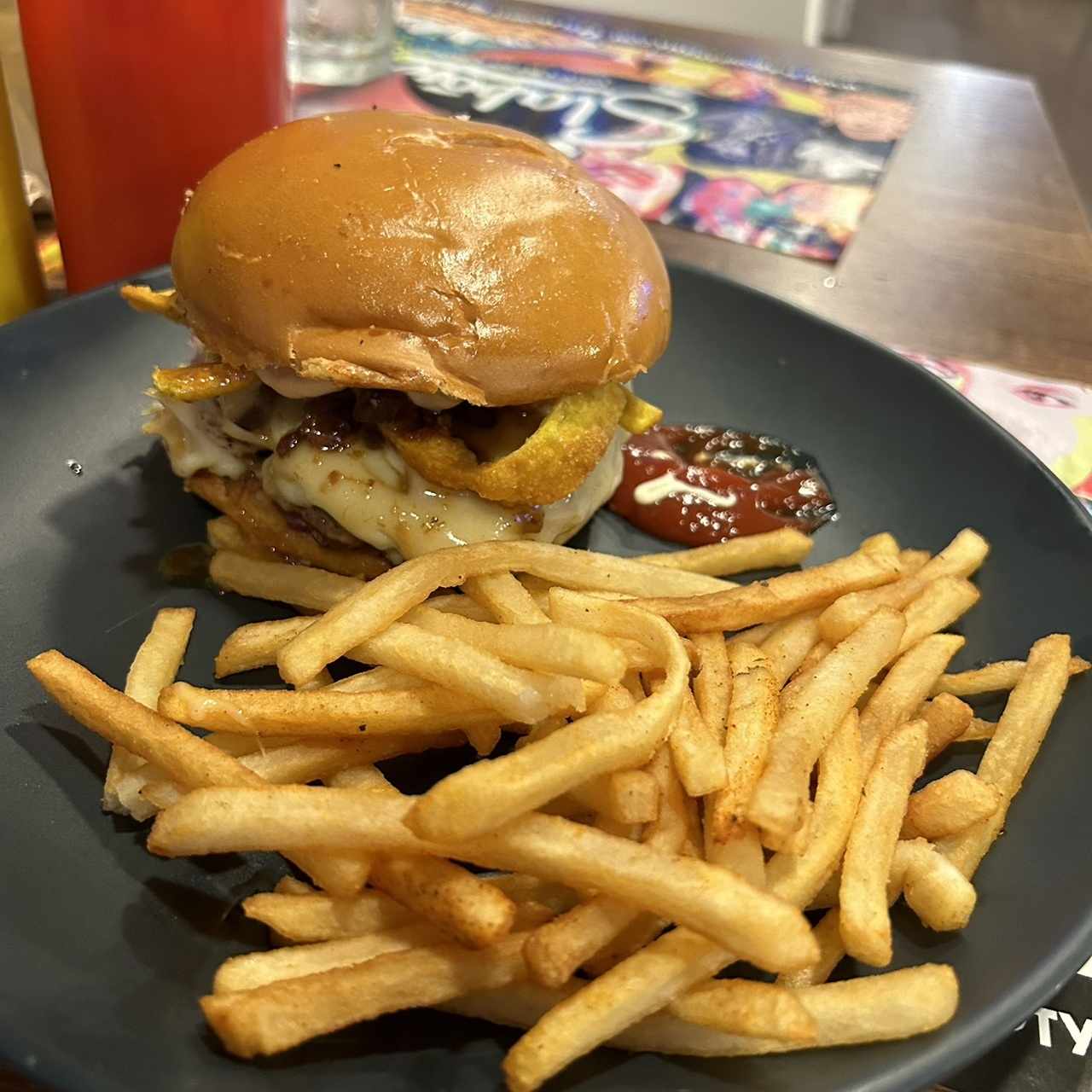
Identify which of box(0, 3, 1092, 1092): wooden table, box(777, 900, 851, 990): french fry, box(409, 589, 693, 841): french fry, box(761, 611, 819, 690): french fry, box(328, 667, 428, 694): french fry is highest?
box(409, 589, 693, 841): french fry

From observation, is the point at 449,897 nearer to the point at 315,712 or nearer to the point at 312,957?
the point at 312,957

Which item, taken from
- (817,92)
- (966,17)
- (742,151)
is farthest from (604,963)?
(966,17)

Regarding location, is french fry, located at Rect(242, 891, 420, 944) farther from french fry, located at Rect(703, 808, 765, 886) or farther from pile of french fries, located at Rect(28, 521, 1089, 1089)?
french fry, located at Rect(703, 808, 765, 886)

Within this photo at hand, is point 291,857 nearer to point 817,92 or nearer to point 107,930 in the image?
point 107,930

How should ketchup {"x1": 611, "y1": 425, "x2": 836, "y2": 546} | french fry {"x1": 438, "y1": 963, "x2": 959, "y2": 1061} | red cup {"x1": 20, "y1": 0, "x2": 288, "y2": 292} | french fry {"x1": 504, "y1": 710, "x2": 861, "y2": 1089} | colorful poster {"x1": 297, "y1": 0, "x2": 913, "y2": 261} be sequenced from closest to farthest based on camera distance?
french fry {"x1": 504, "y1": 710, "x2": 861, "y2": 1089}
french fry {"x1": 438, "y1": 963, "x2": 959, "y2": 1061}
ketchup {"x1": 611, "y1": 425, "x2": 836, "y2": 546}
red cup {"x1": 20, "y1": 0, "x2": 288, "y2": 292}
colorful poster {"x1": 297, "y1": 0, "x2": 913, "y2": 261}

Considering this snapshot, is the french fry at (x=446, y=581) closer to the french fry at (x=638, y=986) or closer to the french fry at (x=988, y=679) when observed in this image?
the french fry at (x=988, y=679)

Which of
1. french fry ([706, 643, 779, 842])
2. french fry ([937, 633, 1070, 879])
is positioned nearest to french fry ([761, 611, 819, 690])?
french fry ([706, 643, 779, 842])

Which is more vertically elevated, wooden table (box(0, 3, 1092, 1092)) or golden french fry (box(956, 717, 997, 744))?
golden french fry (box(956, 717, 997, 744))
